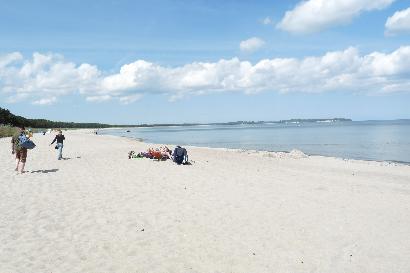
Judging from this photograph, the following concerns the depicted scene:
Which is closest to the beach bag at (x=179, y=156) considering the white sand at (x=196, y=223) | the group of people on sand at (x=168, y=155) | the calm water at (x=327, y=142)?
the group of people on sand at (x=168, y=155)

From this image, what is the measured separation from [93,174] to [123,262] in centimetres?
1060

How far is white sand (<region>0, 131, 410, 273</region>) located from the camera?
314 inches

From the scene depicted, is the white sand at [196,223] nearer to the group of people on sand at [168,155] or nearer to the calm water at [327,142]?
the group of people on sand at [168,155]

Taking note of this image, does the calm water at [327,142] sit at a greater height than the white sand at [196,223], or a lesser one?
lesser

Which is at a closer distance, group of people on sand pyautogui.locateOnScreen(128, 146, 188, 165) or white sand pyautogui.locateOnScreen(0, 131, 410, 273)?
white sand pyautogui.locateOnScreen(0, 131, 410, 273)

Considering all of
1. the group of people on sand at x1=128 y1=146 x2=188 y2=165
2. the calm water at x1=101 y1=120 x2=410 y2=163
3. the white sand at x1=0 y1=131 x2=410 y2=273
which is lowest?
A: the calm water at x1=101 y1=120 x2=410 y2=163

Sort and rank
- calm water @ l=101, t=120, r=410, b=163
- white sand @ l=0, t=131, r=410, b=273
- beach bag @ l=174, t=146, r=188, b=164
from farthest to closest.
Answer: calm water @ l=101, t=120, r=410, b=163
beach bag @ l=174, t=146, r=188, b=164
white sand @ l=0, t=131, r=410, b=273

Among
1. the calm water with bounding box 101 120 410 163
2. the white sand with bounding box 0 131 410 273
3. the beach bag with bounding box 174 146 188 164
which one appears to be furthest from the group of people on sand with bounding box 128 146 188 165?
the calm water with bounding box 101 120 410 163

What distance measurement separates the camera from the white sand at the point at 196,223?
26.2ft

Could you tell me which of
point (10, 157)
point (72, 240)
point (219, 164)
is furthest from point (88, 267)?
point (10, 157)

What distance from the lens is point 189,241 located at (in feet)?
29.6

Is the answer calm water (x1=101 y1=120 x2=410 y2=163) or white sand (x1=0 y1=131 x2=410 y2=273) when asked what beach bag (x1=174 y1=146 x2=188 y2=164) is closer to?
white sand (x1=0 y1=131 x2=410 y2=273)

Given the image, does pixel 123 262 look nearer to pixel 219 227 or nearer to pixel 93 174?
pixel 219 227

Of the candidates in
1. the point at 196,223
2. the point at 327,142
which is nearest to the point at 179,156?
the point at 196,223
